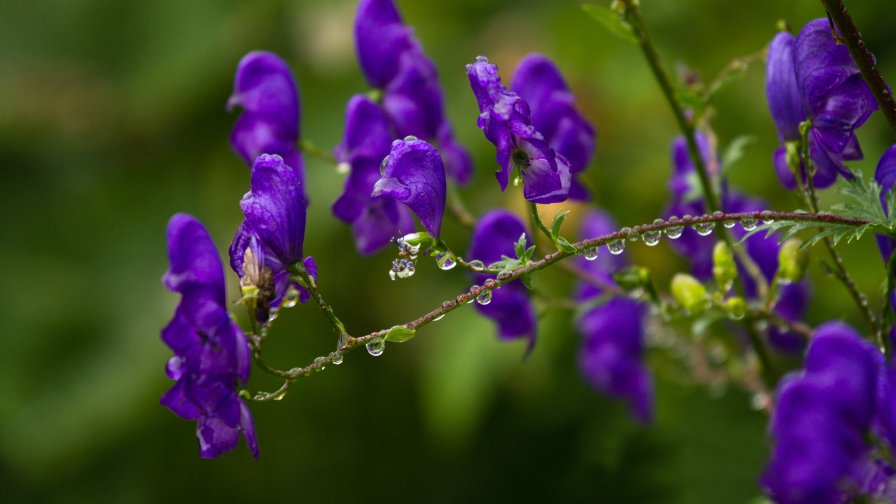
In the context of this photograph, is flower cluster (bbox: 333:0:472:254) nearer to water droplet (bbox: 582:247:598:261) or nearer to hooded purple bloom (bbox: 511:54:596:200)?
hooded purple bloom (bbox: 511:54:596:200)

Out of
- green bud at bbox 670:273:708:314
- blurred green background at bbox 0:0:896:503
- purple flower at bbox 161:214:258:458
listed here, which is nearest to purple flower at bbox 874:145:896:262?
green bud at bbox 670:273:708:314

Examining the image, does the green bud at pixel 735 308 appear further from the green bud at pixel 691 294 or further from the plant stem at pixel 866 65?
the plant stem at pixel 866 65

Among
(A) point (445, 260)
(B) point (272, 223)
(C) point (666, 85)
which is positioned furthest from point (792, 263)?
(B) point (272, 223)

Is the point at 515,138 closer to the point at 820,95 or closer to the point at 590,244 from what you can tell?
the point at 590,244

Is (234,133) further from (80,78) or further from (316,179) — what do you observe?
(80,78)

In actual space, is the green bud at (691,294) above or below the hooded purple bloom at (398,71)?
below

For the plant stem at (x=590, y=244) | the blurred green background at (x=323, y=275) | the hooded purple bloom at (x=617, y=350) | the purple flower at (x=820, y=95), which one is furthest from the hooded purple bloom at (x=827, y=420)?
the blurred green background at (x=323, y=275)

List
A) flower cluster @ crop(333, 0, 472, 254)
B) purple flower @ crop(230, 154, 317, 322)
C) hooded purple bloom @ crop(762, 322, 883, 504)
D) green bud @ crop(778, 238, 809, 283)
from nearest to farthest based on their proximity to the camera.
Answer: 1. hooded purple bloom @ crop(762, 322, 883, 504)
2. purple flower @ crop(230, 154, 317, 322)
3. green bud @ crop(778, 238, 809, 283)
4. flower cluster @ crop(333, 0, 472, 254)
